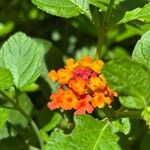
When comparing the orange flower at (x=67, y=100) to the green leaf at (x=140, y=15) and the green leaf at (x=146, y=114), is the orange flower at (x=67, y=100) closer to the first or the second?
the green leaf at (x=146, y=114)

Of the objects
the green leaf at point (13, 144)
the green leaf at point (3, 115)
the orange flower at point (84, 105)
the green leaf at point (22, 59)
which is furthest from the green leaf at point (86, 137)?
the green leaf at point (13, 144)

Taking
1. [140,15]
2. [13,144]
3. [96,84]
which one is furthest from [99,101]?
[13,144]

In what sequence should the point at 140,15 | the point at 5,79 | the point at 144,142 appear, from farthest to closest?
the point at 144,142, the point at 140,15, the point at 5,79

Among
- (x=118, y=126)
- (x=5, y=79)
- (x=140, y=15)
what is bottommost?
(x=118, y=126)

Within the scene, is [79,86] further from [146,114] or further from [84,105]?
[146,114]

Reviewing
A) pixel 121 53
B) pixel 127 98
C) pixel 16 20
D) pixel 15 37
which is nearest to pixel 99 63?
pixel 127 98

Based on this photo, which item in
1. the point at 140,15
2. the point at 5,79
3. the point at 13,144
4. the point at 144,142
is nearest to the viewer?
the point at 5,79

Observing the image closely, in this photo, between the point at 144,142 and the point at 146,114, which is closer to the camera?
the point at 146,114
